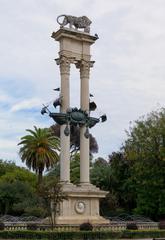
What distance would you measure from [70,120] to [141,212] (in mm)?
18876

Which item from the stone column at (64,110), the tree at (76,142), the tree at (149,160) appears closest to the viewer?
the stone column at (64,110)

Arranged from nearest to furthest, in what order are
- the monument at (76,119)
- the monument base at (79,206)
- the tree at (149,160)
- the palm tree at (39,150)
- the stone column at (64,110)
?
1. the monument base at (79,206)
2. the monument at (76,119)
3. the stone column at (64,110)
4. the tree at (149,160)
5. the palm tree at (39,150)

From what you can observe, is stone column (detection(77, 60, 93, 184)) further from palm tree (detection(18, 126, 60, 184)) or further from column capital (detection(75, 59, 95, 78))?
palm tree (detection(18, 126, 60, 184))

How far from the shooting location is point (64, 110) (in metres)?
41.9

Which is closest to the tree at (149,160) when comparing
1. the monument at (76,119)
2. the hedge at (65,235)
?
the monument at (76,119)

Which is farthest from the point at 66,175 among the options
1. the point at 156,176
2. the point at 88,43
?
the point at 156,176

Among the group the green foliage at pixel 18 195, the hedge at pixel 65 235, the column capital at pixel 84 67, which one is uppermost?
the column capital at pixel 84 67

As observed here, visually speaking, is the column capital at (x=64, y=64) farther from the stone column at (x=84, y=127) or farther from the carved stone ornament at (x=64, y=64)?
the stone column at (x=84, y=127)

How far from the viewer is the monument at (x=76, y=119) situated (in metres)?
39.6

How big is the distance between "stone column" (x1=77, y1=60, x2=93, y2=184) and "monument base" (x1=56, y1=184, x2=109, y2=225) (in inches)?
47.7

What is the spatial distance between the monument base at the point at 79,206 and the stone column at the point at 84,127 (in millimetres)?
1212

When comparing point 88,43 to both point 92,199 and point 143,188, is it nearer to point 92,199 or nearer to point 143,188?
point 92,199

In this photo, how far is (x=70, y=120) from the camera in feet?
137

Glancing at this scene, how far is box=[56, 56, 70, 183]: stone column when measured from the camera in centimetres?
4088
